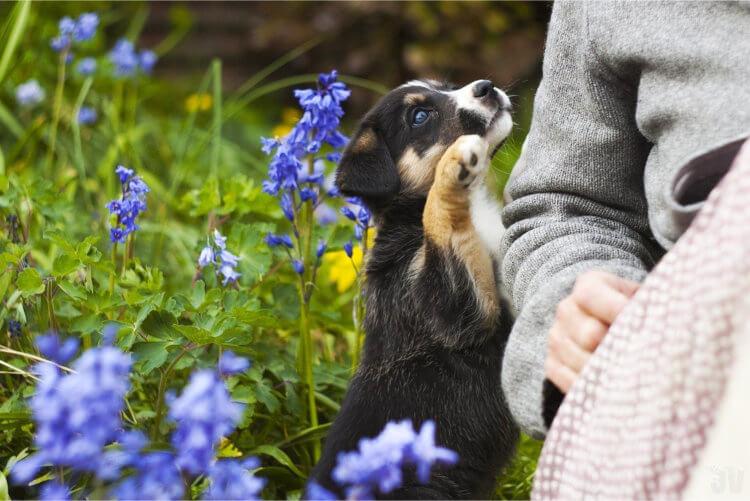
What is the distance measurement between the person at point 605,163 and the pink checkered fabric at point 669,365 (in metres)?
0.11

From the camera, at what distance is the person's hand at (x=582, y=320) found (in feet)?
4.70

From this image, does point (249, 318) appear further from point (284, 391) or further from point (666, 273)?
point (666, 273)

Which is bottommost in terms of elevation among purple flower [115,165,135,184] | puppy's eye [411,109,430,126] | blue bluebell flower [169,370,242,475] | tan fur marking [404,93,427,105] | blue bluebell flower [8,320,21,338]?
blue bluebell flower [169,370,242,475]

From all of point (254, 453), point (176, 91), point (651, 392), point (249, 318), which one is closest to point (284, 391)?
point (254, 453)

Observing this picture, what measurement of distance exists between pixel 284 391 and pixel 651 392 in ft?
5.18

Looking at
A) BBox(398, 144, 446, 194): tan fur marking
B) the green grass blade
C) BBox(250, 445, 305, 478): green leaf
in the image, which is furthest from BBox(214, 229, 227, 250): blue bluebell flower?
the green grass blade

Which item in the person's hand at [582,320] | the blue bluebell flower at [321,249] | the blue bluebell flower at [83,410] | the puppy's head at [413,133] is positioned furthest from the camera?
the puppy's head at [413,133]

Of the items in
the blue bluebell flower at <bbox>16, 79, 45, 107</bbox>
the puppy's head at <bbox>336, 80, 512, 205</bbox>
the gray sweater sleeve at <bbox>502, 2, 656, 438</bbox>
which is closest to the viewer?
the gray sweater sleeve at <bbox>502, 2, 656, 438</bbox>

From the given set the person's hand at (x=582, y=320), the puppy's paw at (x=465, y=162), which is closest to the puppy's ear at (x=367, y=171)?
the puppy's paw at (x=465, y=162)

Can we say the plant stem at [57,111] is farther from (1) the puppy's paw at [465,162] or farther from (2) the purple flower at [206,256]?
(1) the puppy's paw at [465,162]

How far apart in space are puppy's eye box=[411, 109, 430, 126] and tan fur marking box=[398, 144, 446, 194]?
0.32 ft

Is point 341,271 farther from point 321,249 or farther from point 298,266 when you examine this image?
point 298,266

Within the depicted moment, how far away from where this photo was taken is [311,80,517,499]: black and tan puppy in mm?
2254

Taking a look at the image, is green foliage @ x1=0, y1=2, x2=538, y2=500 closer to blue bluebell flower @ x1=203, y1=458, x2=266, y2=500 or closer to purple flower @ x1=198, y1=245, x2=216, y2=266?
purple flower @ x1=198, y1=245, x2=216, y2=266
